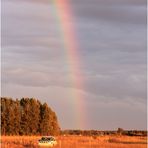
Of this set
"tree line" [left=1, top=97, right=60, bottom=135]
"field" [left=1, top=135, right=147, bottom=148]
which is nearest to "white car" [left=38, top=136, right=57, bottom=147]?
"field" [left=1, top=135, right=147, bottom=148]

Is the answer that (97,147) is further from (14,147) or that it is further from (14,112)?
(14,112)

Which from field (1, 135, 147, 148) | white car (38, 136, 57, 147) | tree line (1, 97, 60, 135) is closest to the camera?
field (1, 135, 147, 148)

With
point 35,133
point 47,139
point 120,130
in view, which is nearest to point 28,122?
point 35,133

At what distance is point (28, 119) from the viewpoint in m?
98.2

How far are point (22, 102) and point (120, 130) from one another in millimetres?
48757

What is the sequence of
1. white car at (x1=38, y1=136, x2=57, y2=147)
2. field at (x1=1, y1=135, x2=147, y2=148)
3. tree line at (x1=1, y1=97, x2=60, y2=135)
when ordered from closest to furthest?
1. field at (x1=1, y1=135, x2=147, y2=148)
2. white car at (x1=38, y1=136, x2=57, y2=147)
3. tree line at (x1=1, y1=97, x2=60, y2=135)

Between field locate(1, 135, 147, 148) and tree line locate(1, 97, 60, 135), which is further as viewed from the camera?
tree line locate(1, 97, 60, 135)

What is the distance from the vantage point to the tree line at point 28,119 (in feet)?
317

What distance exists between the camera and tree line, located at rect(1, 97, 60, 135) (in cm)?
9650

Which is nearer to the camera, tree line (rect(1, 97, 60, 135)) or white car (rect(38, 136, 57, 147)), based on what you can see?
white car (rect(38, 136, 57, 147))

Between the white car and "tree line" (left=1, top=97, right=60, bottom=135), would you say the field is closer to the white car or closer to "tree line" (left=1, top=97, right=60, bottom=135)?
the white car

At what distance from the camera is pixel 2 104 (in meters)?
102

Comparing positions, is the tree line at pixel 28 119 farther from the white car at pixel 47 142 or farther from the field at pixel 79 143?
the white car at pixel 47 142

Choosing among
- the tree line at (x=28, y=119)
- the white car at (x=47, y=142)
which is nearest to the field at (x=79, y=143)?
the white car at (x=47, y=142)
